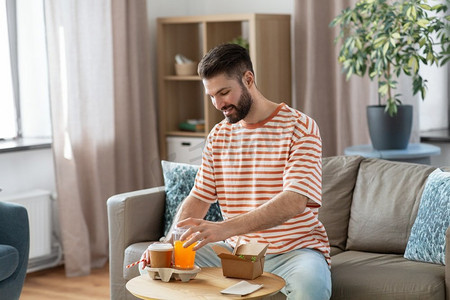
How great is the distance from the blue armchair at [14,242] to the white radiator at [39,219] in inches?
40.0

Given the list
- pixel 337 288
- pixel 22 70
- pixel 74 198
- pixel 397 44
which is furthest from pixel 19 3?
pixel 337 288

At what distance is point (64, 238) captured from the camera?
457cm

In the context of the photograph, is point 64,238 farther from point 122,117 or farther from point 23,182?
point 122,117

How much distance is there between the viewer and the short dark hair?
8.16ft

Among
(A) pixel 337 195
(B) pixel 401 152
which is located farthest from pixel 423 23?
(A) pixel 337 195

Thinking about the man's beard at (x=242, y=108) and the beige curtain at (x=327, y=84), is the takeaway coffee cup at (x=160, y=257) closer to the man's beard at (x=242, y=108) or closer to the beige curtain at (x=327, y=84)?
the man's beard at (x=242, y=108)

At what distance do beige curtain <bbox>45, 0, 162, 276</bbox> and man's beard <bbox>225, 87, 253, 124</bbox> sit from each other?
7.17ft

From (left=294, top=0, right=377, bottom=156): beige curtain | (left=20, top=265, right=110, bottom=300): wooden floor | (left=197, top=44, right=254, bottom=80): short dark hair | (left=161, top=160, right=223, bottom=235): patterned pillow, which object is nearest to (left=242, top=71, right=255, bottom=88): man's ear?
(left=197, top=44, right=254, bottom=80): short dark hair

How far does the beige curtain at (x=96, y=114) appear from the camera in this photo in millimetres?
4520

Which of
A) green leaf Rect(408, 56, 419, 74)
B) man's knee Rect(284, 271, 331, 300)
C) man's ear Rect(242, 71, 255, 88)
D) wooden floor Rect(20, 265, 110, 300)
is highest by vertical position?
green leaf Rect(408, 56, 419, 74)

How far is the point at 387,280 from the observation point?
2.76m

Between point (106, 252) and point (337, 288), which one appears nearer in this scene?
point (337, 288)

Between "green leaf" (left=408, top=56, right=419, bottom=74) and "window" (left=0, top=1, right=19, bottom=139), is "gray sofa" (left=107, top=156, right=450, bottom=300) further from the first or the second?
"window" (left=0, top=1, right=19, bottom=139)

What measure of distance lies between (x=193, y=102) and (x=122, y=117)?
0.72 m
